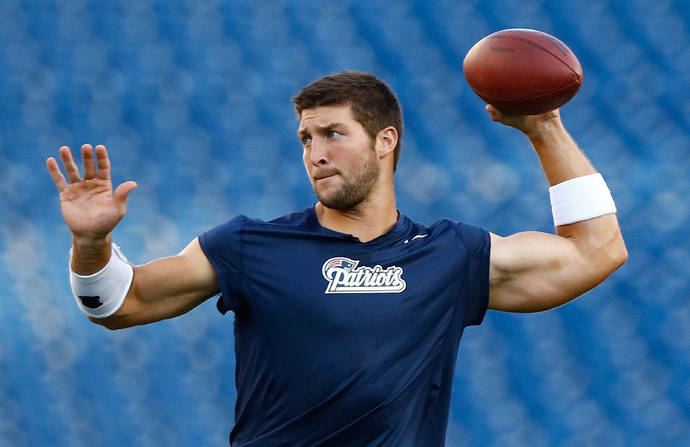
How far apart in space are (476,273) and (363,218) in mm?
356

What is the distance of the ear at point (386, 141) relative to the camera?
3.35 meters

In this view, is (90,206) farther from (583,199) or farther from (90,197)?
(583,199)

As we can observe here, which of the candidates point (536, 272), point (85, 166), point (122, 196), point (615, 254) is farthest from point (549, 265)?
point (85, 166)

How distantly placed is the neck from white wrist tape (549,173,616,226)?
0.50 meters

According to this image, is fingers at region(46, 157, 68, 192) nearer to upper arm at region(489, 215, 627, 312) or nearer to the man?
the man

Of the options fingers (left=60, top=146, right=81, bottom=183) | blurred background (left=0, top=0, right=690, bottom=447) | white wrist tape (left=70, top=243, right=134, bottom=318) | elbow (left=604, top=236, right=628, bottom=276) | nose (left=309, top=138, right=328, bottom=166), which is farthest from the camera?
blurred background (left=0, top=0, right=690, bottom=447)

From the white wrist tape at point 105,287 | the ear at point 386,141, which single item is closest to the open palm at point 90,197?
the white wrist tape at point 105,287

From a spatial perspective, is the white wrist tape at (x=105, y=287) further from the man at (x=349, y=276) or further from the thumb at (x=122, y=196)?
the thumb at (x=122, y=196)

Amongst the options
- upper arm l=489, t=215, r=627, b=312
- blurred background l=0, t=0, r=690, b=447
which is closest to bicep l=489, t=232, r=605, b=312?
upper arm l=489, t=215, r=627, b=312

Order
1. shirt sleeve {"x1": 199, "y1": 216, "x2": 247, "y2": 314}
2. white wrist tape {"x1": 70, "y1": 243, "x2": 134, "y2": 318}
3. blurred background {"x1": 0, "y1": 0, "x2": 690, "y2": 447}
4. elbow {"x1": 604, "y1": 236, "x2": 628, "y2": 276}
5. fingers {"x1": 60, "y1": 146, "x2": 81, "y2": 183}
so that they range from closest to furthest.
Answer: fingers {"x1": 60, "y1": 146, "x2": 81, "y2": 183} < white wrist tape {"x1": 70, "y1": 243, "x2": 134, "y2": 318} < shirt sleeve {"x1": 199, "y1": 216, "x2": 247, "y2": 314} < elbow {"x1": 604, "y1": 236, "x2": 628, "y2": 276} < blurred background {"x1": 0, "y1": 0, "x2": 690, "y2": 447}

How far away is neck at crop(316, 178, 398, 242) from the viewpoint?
3.26 metres

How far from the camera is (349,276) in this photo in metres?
3.11

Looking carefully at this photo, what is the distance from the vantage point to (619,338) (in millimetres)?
3889

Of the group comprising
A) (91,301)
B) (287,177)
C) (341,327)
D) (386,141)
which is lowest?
(341,327)
